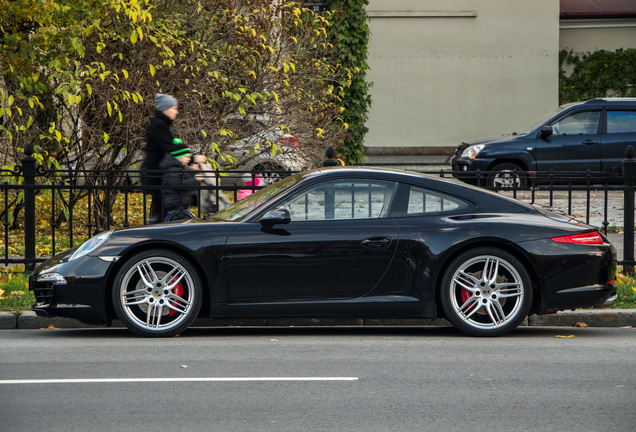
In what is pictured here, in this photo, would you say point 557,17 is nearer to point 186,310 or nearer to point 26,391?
point 186,310

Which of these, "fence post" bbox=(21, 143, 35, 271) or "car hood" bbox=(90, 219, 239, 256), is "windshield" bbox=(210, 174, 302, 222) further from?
"fence post" bbox=(21, 143, 35, 271)

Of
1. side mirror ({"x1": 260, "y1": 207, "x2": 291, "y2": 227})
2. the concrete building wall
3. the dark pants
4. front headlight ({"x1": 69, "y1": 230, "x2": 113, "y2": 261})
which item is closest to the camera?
side mirror ({"x1": 260, "y1": 207, "x2": 291, "y2": 227})

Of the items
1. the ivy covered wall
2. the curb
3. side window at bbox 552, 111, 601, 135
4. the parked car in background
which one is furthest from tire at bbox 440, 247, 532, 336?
the ivy covered wall

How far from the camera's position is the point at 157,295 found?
7000 mm

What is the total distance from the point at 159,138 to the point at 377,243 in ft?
11.2

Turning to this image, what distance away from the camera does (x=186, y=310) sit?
23.0 feet

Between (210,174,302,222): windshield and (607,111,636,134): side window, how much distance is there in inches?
444

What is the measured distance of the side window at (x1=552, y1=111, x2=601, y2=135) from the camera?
17141 mm

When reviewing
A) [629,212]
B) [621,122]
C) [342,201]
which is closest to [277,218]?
[342,201]

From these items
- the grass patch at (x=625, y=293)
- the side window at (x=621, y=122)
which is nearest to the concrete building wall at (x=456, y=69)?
the side window at (x=621, y=122)

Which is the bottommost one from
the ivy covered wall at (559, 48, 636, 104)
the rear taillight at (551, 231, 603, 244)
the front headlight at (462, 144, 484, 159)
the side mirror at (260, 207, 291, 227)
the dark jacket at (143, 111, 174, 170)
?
the rear taillight at (551, 231, 603, 244)

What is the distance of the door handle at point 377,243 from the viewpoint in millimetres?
6961

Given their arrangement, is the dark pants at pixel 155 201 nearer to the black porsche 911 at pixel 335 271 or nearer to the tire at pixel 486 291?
the black porsche 911 at pixel 335 271

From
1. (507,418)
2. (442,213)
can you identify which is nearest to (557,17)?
(442,213)
